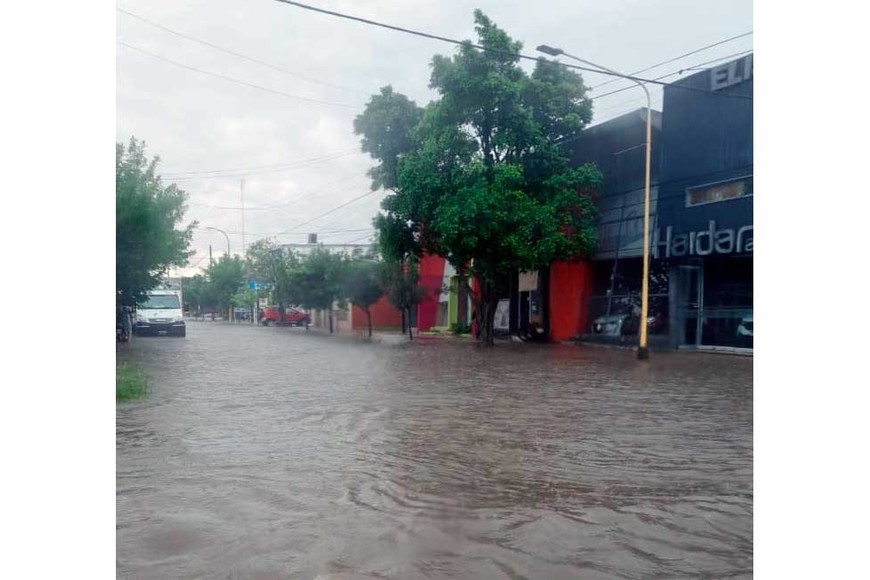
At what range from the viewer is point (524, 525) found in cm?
425

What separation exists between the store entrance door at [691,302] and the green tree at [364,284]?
1360 centimetres

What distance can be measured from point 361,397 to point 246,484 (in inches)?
187

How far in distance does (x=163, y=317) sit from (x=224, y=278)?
8.60 feet

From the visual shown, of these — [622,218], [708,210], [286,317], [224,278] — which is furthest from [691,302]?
[286,317]

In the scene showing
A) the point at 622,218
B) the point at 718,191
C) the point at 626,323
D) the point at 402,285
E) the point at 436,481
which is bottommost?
the point at 436,481

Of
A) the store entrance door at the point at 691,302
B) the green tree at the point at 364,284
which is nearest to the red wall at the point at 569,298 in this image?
the store entrance door at the point at 691,302

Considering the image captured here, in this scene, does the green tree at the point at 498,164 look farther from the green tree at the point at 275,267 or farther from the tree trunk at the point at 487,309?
the green tree at the point at 275,267

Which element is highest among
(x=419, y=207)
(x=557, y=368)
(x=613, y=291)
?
(x=419, y=207)

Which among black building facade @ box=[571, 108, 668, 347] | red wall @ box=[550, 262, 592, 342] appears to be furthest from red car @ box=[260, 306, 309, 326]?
black building facade @ box=[571, 108, 668, 347]

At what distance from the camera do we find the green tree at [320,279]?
99.4ft

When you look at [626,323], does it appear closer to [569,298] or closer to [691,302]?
[691,302]

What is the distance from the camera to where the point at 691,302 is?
1606cm
